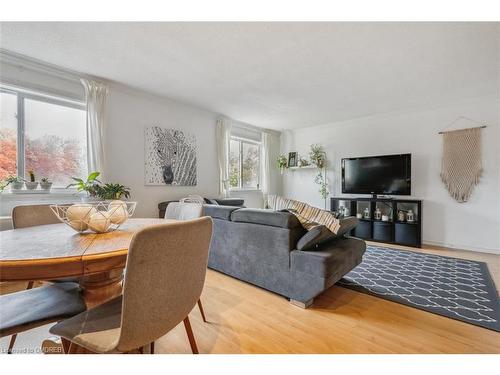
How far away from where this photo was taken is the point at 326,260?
5.61 feet

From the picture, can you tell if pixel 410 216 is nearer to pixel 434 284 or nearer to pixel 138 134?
pixel 434 284

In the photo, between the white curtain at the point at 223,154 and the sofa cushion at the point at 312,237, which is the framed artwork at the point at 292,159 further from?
the sofa cushion at the point at 312,237

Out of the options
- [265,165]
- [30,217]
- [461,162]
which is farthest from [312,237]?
[265,165]

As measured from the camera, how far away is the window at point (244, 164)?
Answer: 498cm

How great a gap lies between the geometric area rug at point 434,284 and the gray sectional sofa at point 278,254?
0.36m

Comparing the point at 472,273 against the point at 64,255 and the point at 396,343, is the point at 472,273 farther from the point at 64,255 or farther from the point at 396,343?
the point at 64,255

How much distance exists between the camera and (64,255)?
33.8 inches

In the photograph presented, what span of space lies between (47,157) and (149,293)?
9.30 ft

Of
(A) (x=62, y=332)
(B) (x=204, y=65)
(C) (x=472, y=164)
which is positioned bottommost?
(A) (x=62, y=332)

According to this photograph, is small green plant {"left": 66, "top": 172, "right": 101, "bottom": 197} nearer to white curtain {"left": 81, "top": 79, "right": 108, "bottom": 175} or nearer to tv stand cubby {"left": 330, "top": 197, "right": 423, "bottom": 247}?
white curtain {"left": 81, "top": 79, "right": 108, "bottom": 175}

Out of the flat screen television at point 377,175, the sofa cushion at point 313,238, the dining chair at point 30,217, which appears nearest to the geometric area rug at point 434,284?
the sofa cushion at point 313,238

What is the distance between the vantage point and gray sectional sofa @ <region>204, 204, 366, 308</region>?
1.78 m
